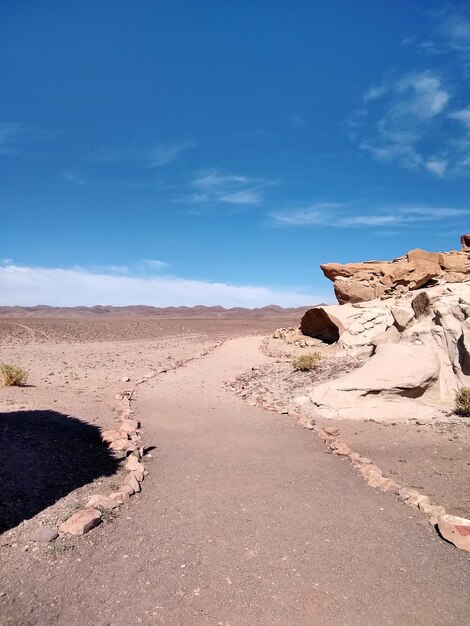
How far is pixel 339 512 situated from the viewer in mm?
5445

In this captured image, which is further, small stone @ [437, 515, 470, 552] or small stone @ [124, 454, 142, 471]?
small stone @ [124, 454, 142, 471]

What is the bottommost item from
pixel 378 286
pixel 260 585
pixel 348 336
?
pixel 260 585

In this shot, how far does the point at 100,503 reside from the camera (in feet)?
17.3

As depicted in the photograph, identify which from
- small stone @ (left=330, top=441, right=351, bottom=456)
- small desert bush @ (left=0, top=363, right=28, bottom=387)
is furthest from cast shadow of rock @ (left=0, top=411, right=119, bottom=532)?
small stone @ (left=330, top=441, right=351, bottom=456)

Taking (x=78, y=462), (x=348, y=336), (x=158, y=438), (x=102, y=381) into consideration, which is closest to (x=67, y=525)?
(x=78, y=462)

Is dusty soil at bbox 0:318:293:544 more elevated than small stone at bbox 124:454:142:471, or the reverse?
dusty soil at bbox 0:318:293:544

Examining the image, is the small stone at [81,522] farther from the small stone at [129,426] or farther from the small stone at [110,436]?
the small stone at [129,426]

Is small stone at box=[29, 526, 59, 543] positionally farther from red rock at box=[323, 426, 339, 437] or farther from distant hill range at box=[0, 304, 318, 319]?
distant hill range at box=[0, 304, 318, 319]

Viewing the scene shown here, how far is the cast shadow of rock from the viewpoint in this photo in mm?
5211

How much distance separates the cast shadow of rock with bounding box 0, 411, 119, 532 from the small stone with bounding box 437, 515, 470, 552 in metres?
4.46

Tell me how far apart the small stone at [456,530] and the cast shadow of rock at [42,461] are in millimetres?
4460

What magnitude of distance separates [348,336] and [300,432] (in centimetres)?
869

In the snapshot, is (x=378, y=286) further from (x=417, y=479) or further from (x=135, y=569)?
(x=135, y=569)

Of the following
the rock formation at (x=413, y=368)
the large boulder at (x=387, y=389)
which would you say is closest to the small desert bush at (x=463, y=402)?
the rock formation at (x=413, y=368)
